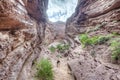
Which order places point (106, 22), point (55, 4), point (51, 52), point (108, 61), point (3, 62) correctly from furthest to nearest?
point (55, 4) → point (51, 52) → point (106, 22) → point (108, 61) → point (3, 62)

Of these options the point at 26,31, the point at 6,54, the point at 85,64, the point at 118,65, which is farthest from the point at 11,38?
the point at 118,65

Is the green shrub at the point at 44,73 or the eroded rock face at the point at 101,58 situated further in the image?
the green shrub at the point at 44,73

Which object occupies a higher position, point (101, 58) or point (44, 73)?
point (101, 58)

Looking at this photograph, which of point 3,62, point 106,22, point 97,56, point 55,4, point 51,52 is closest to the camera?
A: point 3,62

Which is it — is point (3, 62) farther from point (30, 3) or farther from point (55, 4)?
point (55, 4)

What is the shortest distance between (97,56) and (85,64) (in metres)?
0.55

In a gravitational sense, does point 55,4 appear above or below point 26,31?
above

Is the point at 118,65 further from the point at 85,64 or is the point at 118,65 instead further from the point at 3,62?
the point at 3,62

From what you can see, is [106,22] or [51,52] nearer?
[106,22]

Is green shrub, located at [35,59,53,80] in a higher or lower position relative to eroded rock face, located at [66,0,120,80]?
lower

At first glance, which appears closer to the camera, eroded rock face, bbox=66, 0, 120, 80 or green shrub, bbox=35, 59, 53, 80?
eroded rock face, bbox=66, 0, 120, 80

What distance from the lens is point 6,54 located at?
337 centimetres

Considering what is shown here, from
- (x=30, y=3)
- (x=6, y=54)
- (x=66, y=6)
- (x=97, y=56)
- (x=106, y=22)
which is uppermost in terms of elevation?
(x=66, y=6)

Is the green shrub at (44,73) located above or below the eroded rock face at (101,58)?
below
